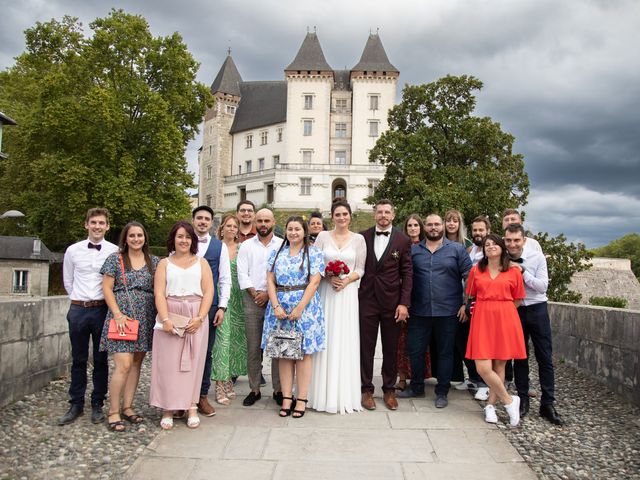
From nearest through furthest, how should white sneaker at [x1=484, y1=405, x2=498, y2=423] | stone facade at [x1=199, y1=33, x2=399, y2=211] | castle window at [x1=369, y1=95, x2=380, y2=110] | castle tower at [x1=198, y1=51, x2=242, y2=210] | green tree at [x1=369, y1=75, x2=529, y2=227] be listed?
white sneaker at [x1=484, y1=405, x2=498, y2=423] → green tree at [x1=369, y1=75, x2=529, y2=227] → stone facade at [x1=199, y1=33, x2=399, y2=211] → castle window at [x1=369, y1=95, x2=380, y2=110] → castle tower at [x1=198, y1=51, x2=242, y2=210]

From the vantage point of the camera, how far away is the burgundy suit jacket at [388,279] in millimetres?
6191

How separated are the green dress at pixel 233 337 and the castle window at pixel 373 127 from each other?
55958 mm

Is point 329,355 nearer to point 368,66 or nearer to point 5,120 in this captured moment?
point 5,120

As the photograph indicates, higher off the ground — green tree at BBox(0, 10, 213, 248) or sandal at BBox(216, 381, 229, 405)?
green tree at BBox(0, 10, 213, 248)

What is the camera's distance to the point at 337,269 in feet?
19.2

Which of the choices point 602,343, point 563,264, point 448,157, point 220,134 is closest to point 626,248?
point 220,134

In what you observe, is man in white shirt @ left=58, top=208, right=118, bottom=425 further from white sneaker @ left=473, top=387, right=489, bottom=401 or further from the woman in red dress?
white sneaker @ left=473, top=387, right=489, bottom=401

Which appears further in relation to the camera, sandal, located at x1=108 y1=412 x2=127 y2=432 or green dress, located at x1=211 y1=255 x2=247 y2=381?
green dress, located at x1=211 y1=255 x2=247 y2=381

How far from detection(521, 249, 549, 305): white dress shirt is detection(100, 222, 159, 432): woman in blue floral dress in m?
4.02

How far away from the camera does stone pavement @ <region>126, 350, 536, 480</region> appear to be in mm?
4340

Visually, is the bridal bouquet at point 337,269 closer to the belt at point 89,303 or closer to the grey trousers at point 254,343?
the grey trousers at point 254,343

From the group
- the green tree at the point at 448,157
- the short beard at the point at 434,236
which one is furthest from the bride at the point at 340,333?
the green tree at the point at 448,157

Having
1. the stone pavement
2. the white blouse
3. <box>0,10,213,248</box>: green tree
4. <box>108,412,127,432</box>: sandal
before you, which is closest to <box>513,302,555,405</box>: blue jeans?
the stone pavement

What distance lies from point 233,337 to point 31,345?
8.08ft
